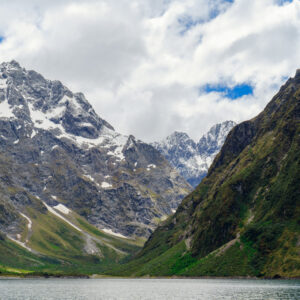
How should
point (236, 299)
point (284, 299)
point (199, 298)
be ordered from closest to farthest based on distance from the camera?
point (284, 299) → point (236, 299) → point (199, 298)

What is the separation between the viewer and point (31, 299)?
130 metres

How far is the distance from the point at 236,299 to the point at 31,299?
2491 inches

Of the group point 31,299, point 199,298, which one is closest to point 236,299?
point 199,298

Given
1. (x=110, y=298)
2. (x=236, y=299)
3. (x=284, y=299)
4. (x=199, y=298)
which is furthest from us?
(x=110, y=298)

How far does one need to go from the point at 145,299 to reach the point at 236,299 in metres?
A: 29.0

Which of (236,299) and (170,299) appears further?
(170,299)

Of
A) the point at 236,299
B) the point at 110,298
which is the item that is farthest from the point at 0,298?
the point at 236,299

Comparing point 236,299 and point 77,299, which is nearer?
point 236,299

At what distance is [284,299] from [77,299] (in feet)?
210

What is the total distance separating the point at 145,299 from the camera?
129625 mm

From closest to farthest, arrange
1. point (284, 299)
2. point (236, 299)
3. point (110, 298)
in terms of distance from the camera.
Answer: point (284, 299) < point (236, 299) < point (110, 298)

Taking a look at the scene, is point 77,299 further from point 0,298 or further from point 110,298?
point 0,298

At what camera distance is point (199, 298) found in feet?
415

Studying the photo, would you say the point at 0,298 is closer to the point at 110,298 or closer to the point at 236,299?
the point at 110,298
